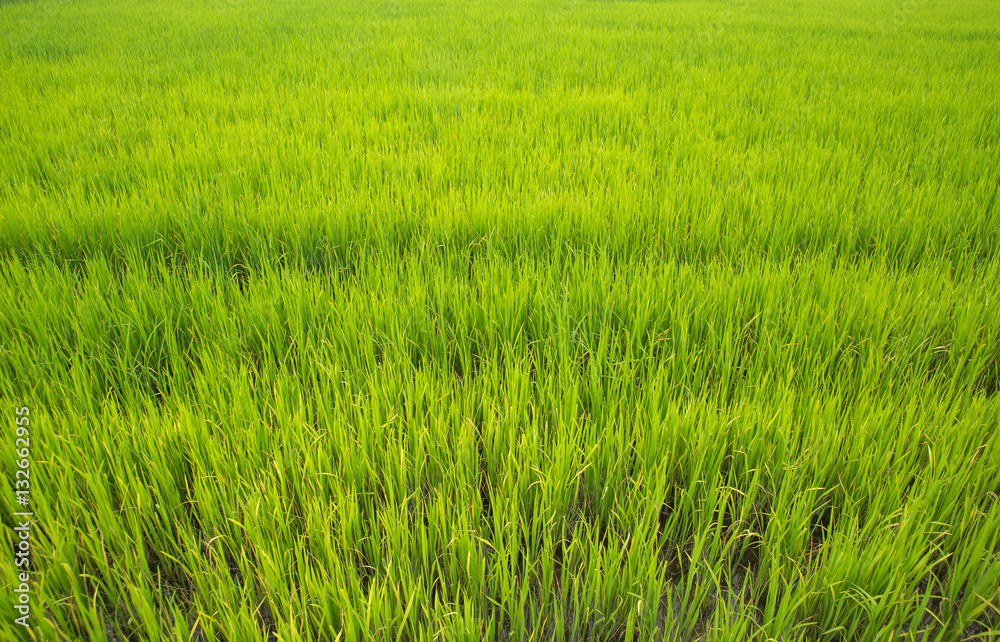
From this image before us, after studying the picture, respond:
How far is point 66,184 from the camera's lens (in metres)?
2.08

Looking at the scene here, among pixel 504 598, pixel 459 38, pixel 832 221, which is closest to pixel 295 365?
pixel 504 598

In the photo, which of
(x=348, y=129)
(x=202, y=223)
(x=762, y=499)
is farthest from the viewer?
(x=348, y=129)

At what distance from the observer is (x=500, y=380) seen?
1.19m

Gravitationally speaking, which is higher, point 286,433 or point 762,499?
point 286,433

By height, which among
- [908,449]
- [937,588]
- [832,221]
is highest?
[832,221]

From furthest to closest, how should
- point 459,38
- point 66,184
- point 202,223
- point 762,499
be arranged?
1. point 459,38
2. point 66,184
3. point 202,223
4. point 762,499

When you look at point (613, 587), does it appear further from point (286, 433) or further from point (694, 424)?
point (286, 433)

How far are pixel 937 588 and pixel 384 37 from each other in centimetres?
632

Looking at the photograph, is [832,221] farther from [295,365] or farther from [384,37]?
[384,37]

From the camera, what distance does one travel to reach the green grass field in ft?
2.43

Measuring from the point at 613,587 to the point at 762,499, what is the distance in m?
0.37

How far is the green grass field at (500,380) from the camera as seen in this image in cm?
74

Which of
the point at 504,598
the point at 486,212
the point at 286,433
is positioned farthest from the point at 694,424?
the point at 486,212

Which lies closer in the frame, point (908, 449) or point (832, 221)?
point (908, 449)
